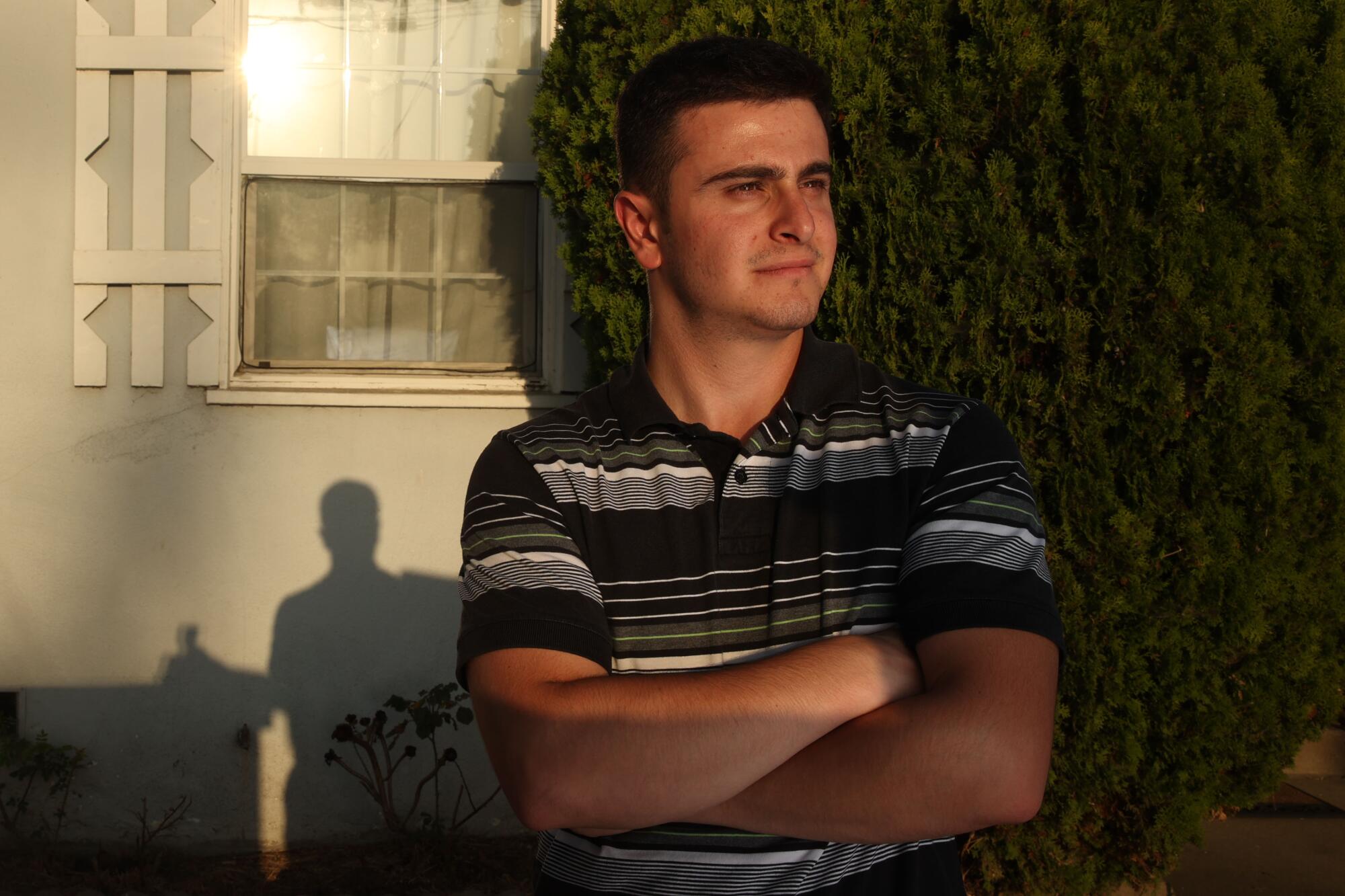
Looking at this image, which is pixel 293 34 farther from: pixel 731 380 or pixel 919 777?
pixel 919 777

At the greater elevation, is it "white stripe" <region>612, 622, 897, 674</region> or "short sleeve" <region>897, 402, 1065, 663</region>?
"short sleeve" <region>897, 402, 1065, 663</region>

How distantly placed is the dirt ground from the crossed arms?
122 inches

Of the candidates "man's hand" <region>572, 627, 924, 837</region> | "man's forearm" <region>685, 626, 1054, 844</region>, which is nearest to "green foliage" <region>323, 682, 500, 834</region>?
"man's hand" <region>572, 627, 924, 837</region>

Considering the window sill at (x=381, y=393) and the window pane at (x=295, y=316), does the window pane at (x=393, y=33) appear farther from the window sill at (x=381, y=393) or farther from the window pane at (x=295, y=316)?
the window sill at (x=381, y=393)

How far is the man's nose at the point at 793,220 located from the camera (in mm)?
2213

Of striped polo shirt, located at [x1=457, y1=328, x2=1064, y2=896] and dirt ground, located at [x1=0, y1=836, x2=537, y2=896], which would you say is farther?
dirt ground, located at [x1=0, y1=836, x2=537, y2=896]

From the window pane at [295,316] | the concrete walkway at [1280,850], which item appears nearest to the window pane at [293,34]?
the window pane at [295,316]

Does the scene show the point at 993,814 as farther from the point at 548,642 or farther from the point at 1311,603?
the point at 1311,603

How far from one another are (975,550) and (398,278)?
3.89 meters

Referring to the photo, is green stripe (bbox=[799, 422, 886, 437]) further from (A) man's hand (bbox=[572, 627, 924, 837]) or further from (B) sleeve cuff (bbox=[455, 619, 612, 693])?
(B) sleeve cuff (bbox=[455, 619, 612, 693])

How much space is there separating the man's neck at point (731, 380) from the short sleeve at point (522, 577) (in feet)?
1.20

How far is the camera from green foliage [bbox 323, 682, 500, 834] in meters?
4.74

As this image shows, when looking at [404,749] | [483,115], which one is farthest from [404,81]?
[404,749]

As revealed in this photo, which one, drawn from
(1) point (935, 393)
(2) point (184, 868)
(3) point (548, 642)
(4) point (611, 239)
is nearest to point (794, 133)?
(1) point (935, 393)
